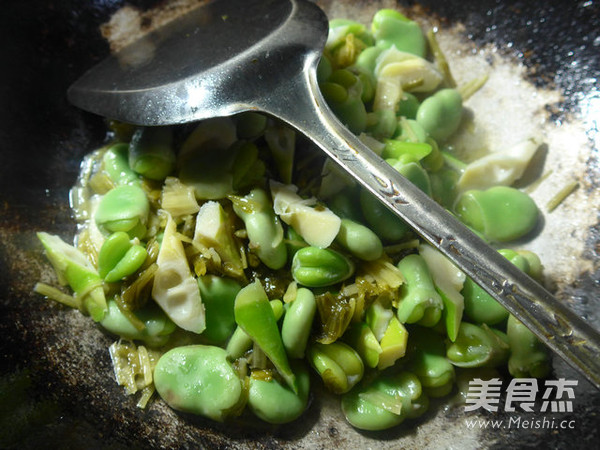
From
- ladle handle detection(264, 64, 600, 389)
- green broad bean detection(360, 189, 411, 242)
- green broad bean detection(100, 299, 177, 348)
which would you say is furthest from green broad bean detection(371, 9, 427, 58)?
green broad bean detection(100, 299, 177, 348)

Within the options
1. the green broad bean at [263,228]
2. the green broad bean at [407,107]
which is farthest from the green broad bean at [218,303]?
the green broad bean at [407,107]

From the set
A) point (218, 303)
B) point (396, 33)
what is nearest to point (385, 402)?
point (218, 303)

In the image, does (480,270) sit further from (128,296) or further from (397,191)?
(128,296)

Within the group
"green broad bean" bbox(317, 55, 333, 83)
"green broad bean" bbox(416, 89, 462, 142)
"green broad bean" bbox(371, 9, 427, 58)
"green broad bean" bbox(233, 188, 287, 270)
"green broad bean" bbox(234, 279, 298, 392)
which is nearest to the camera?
"green broad bean" bbox(234, 279, 298, 392)

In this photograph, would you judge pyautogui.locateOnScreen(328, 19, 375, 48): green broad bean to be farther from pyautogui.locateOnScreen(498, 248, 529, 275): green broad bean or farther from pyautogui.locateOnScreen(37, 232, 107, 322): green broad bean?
pyautogui.locateOnScreen(37, 232, 107, 322): green broad bean

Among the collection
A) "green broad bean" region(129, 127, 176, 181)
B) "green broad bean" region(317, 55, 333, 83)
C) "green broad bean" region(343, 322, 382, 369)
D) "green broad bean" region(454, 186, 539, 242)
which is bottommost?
"green broad bean" region(343, 322, 382, 369)

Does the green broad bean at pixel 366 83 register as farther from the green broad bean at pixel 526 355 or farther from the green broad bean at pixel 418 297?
the green broad bean at pixel 526 355

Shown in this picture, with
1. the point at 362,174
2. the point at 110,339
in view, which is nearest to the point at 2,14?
the point at 110,339
